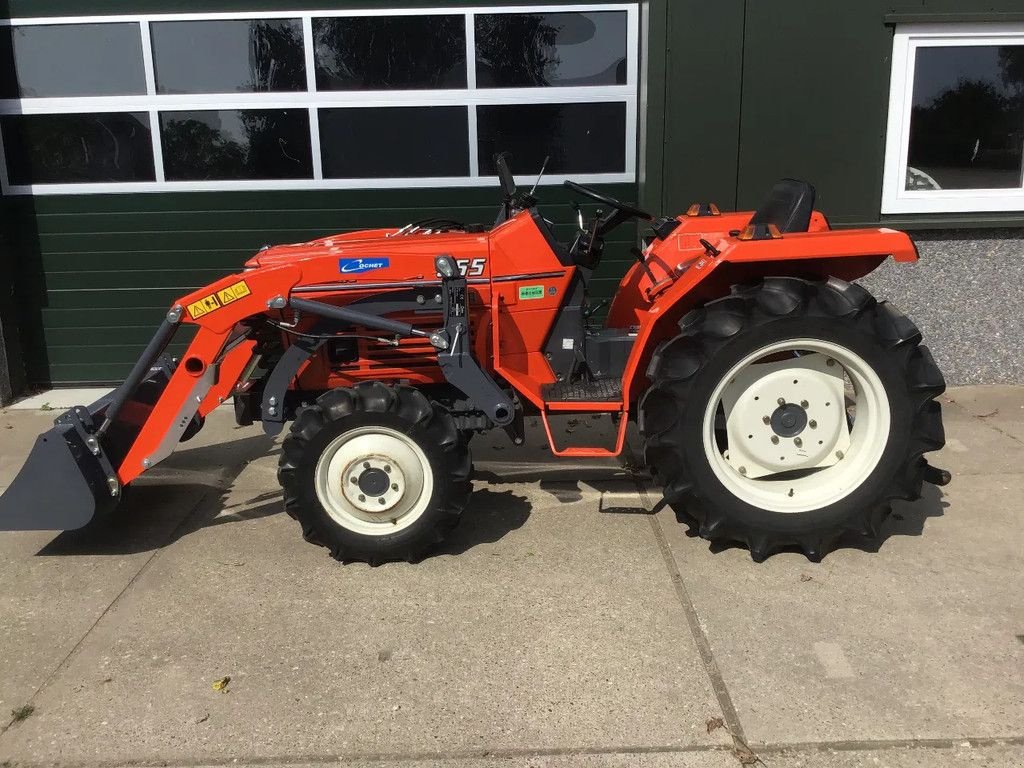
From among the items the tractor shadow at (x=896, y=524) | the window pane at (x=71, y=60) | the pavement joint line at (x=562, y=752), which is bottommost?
the pavement joint line at (x=562, y=752)

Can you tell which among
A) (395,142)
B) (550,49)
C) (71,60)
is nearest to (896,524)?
(550,49)

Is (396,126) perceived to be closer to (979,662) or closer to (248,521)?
(248,521)

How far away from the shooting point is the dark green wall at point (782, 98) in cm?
522

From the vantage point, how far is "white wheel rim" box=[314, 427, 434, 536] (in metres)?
3.18

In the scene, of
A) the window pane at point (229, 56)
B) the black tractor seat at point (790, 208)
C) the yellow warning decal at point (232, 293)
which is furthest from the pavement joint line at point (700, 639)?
the window pane at point (229, 56)

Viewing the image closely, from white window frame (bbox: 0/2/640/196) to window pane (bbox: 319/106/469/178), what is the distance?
49 mm

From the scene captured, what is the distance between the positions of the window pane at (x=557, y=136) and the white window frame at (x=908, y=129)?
1.80 metres

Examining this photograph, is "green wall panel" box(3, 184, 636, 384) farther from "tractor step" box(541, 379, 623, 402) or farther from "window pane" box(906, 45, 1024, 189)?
"tractor step" box(541, 379, 623, 402)

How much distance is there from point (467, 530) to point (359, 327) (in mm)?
1014

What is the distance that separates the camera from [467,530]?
3590 millimetres

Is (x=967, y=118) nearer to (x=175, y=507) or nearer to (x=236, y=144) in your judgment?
(x=236, y=144)

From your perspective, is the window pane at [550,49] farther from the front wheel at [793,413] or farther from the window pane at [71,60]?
A: the front wheel at [793,413]

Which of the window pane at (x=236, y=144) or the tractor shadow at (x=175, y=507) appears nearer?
the tractor shadow at (x=175, y=507)

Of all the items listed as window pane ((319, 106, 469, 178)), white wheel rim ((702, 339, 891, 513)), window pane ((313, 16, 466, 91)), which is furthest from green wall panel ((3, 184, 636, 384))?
white wheel rim ((702, 339, 891, 513))
